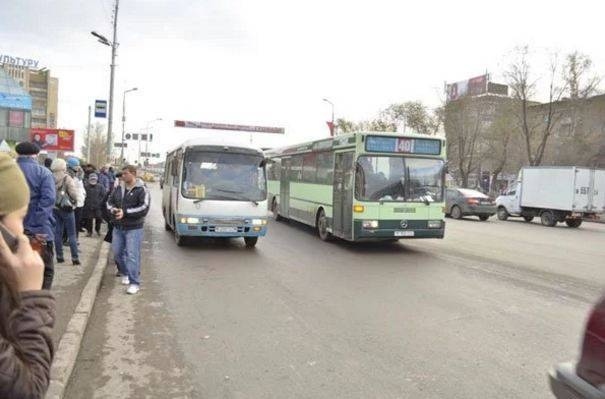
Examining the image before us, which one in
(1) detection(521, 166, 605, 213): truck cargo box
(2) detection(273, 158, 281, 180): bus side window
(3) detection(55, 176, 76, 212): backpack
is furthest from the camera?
(1) detection(521, 166, 605, 213): truck cargo box

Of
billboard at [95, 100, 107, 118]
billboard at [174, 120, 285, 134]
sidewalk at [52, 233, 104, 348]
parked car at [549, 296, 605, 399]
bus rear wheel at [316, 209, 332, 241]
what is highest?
billboard at [174, 120, 285, 134]

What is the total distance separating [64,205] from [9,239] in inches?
328

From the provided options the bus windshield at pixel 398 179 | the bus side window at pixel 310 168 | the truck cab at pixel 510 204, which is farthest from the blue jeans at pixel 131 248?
the truck cab at pixel 510 204

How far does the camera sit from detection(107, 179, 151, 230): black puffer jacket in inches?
323

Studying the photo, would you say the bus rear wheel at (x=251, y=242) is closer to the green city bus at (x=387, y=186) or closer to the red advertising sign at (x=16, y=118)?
the green city bus at (x=387, y=186)

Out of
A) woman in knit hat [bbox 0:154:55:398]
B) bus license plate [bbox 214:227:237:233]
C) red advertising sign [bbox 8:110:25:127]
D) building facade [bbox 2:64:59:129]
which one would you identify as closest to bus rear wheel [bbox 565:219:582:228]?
bus license plate [bbox 214:227:237:233]

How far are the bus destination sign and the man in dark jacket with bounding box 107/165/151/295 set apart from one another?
6.08 m

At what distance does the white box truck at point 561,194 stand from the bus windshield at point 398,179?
1425 centimetres

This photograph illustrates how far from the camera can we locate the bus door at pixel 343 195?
42.9 ft

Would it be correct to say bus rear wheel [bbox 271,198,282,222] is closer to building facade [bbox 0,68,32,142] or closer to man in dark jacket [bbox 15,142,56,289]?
man in dark jacket [bbox 15,142,56,289]

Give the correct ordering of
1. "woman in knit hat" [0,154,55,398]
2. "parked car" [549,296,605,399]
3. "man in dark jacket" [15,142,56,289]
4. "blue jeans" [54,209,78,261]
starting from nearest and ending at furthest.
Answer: "woman in knit hat" [0,154,55,398] < "parked car" [549,296,605,399] < "man in dark jacket" [15,142,56,289] < "blue jeans" [54,209,78,261]

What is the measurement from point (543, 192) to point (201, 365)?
2415cm

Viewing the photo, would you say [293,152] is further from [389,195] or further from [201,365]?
[201,365]

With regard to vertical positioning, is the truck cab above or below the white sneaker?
above
